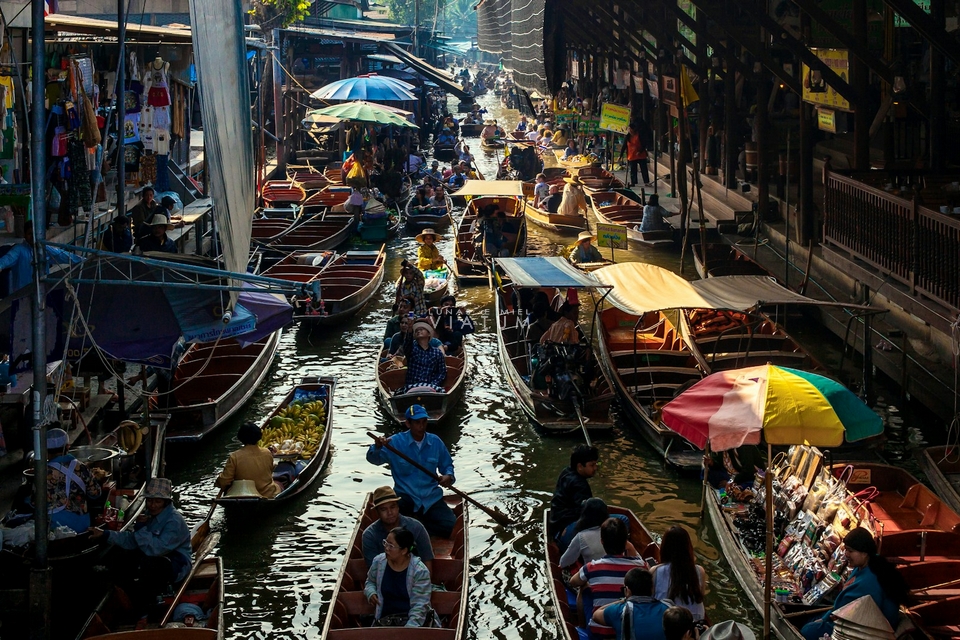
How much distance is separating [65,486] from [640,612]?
4.81m

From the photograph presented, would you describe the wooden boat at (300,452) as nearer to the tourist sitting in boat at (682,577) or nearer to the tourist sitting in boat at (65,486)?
the tourist sitting in boat at (65,486)

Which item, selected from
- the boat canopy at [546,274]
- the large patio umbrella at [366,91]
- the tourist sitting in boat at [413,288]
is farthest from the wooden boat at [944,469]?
the large patio umbrella at [366,91]

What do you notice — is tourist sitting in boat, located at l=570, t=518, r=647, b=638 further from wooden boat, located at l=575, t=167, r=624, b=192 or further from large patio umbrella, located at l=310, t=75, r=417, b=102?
large patio umbrella, located at l=310, t=75, r=417, b=102

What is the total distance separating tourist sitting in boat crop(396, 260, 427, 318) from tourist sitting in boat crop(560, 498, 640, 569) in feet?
25.0

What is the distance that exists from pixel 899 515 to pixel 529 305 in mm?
7213

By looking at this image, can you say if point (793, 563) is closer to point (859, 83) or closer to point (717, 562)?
point (717, 562)

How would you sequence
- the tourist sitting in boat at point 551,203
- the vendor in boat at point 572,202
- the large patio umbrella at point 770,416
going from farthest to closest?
the tourist sitting in boat at point 551,203, the vendor in boat at point 572,202, the large patio umbrella at point 770,416

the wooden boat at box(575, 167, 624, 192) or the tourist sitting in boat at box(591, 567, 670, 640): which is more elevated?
the wooden boat at box(575, 167, 624, 192)

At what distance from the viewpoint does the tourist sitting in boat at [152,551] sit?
8.16 metres

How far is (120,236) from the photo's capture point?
1278 cm

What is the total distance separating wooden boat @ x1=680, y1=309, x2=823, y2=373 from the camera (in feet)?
42.7

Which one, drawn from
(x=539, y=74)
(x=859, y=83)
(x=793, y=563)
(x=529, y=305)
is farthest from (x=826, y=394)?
(x=539, y=74)

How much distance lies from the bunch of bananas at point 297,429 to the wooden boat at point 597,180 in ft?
54.6

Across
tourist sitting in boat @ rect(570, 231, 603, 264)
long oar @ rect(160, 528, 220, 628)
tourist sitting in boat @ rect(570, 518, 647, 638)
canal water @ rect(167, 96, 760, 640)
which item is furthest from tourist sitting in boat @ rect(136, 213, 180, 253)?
tourist sitting in boat @ rect(570, 518, 647, 638)
